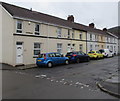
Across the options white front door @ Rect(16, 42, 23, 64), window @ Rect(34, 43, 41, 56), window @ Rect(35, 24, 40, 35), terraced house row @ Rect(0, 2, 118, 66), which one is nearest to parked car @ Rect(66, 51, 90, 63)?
terraced house row @ Rect(0, 2, 118, 66)

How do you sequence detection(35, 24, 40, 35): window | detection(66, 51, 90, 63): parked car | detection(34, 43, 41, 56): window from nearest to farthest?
detection(34, 43, 41, 56): window, detection(35, 24, 40, 35): window, detection(66, 51, 90, 63): parked car

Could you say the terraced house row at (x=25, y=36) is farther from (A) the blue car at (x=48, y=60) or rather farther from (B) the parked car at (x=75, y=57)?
(B) the parked car at (x=75, y=57)

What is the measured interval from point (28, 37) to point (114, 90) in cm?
1204

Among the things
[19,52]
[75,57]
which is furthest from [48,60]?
[75,57]

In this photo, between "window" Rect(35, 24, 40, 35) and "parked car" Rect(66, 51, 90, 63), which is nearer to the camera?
"window" Rect(35, 24, 40, 35)

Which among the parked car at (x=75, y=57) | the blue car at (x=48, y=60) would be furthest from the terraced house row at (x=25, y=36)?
the parked car at (x=75, y=57)

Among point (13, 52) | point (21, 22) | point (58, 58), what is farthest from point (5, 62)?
point (58, 58)

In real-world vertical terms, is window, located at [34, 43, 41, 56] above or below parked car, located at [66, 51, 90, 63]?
above

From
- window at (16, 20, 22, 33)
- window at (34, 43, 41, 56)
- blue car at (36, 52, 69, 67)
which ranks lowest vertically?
blue car at (36, 52, 69, 67)

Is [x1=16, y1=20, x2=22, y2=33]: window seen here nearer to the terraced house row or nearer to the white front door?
the terraced house row

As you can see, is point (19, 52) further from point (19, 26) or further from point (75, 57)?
point (75, 57)

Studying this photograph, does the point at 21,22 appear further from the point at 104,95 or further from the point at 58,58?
the point at 104,95

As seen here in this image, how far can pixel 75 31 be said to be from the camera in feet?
77.2

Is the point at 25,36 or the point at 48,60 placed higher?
the point at 25,36
